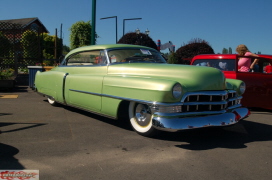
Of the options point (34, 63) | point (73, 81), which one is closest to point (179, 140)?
point (73, 81)

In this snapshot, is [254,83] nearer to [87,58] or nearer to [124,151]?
[87,58]

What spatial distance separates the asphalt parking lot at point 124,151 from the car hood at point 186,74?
79 centimetres

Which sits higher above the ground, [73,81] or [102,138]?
[73,81]

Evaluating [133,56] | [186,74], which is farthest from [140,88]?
[133,56]

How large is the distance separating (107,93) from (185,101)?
4.37ft

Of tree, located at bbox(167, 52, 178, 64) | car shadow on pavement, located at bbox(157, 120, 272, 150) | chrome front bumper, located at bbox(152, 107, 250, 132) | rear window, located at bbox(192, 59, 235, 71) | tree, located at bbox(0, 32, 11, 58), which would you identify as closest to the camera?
chrome front bumper, located at bbox(152, 107, 250, 132)

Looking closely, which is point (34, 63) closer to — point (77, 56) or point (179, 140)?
point (77, 56)

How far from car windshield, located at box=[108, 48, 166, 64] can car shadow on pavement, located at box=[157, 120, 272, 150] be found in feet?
4.96

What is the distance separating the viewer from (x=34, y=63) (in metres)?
13.7

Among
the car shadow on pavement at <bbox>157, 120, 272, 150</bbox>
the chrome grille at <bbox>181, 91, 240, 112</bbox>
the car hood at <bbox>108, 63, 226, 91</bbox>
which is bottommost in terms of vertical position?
the car shadow on pavement at <bbox>157, 120, 272, 150</bbox>

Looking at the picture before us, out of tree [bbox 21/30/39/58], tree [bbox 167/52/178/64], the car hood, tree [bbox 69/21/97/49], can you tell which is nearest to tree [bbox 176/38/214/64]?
tree [bbox 167/52/178/64]

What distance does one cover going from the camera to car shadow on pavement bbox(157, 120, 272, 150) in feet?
12.8

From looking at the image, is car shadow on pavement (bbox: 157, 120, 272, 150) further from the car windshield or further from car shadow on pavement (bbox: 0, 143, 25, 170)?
car shadow on pavement (bbox: 0, 143, 25, 170)

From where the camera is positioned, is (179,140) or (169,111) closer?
(169,111)
